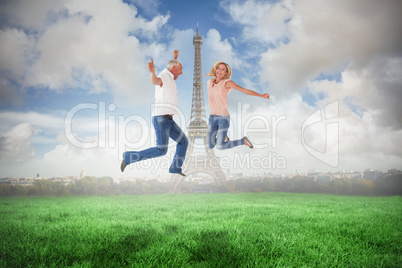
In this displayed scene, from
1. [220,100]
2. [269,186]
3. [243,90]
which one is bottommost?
[269,186]

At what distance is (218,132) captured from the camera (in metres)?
3.91

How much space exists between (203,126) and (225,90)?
6938 millimetres

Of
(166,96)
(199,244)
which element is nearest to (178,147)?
(166,96)

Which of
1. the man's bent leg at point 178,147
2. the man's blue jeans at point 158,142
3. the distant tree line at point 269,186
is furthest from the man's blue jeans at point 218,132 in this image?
the distant tree line at point 269,186

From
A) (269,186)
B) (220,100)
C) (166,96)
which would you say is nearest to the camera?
(166,96)

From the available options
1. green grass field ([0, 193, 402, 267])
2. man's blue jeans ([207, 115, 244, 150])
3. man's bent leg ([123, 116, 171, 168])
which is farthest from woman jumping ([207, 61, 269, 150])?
green grass field ([0, 193, 402, 267])

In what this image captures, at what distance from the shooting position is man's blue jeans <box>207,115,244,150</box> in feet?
12.7

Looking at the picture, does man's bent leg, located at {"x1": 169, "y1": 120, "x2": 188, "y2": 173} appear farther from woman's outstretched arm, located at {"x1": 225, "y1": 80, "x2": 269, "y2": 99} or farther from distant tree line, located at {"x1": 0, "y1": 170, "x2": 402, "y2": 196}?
distant tree line, located at {"x1": 0, "y1": 170, "x2": 402, "y2": 196}

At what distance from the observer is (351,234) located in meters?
4.89

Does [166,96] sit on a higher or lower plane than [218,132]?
higher

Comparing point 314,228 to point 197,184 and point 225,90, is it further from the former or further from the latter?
point 197,184

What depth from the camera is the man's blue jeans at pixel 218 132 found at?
3863 millimetres

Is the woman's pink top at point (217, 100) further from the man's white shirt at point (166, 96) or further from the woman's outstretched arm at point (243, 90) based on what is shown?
the man's white shirt at point (166, 96)

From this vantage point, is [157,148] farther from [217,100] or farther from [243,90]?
[243,90]
